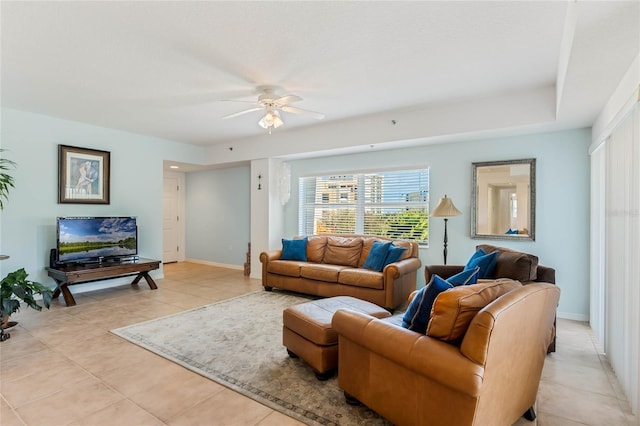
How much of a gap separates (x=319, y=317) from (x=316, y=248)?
278 cm

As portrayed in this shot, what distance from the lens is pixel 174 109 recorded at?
174 inches

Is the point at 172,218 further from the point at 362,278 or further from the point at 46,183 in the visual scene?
the point at 362,278

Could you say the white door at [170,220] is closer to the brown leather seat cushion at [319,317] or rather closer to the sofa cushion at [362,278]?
the sofa cushion at [362,278]

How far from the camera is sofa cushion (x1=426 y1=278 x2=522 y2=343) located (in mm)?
1571

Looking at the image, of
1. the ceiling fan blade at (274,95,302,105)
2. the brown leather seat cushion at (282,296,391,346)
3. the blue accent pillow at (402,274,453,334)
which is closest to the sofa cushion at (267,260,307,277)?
the brown leather seat cushion at (282,296,391,346)

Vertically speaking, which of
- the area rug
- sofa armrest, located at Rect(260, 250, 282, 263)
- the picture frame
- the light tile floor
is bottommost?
the light tile floor

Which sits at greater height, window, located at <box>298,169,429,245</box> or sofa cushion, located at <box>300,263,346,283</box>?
window, located at <box>298,169,429,245</box>

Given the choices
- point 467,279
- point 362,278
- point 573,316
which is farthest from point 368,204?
point 467,279

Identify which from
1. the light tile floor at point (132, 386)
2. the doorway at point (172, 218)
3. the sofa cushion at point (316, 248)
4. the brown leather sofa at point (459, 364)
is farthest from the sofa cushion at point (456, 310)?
the doorway at point (172, 218)

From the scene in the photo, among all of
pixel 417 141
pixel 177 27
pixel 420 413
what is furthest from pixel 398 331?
pixel 417 141

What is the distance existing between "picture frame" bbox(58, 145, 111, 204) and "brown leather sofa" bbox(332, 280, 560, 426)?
16.2ft

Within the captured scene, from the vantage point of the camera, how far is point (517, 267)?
285cm

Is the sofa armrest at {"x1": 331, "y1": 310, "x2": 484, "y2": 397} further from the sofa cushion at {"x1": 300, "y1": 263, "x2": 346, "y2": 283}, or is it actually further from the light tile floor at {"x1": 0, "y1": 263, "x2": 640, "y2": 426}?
the sofa cushion at {"x1": 300, "y1": 263, "x2": 346, "y2": 283}

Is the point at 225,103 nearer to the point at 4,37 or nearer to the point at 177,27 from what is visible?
the point at 177,27
